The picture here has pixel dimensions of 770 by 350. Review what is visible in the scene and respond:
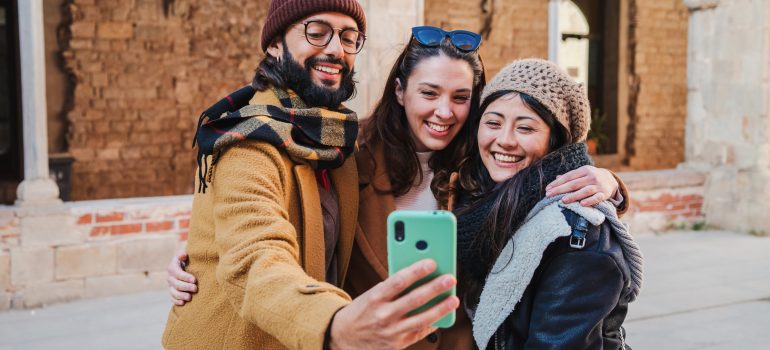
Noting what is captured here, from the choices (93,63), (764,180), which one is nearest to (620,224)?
(764,180)

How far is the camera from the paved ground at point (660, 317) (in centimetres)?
384

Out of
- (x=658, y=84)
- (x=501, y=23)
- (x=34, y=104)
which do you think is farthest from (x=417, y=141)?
(x=658, y=84)

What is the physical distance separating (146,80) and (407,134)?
626cm

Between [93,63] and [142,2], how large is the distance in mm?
803

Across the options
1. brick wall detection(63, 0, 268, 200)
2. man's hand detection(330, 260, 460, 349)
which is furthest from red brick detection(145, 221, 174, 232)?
man's hand detection(330, 260, 460, 349)

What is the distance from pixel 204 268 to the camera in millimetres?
1603

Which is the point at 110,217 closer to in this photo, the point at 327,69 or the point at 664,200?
the point at 327,69

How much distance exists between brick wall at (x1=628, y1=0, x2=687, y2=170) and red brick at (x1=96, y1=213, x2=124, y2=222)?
756cm

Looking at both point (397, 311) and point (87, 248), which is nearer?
point (397, 311)

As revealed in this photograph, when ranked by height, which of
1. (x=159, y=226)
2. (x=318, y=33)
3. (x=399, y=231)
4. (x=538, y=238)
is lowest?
(x=159, y=226)

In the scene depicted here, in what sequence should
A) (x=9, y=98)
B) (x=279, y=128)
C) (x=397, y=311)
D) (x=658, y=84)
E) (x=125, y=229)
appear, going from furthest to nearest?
(x=658, y=84), (x=9, y=98), (x=125, y=229), (x=279, y=128), (x=397, y=311)

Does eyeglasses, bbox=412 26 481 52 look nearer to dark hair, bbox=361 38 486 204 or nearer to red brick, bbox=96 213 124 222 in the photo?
dark hair, bbox=361 38 486 204

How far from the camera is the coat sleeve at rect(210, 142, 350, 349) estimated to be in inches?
42.8

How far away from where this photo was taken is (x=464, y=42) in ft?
6.47
